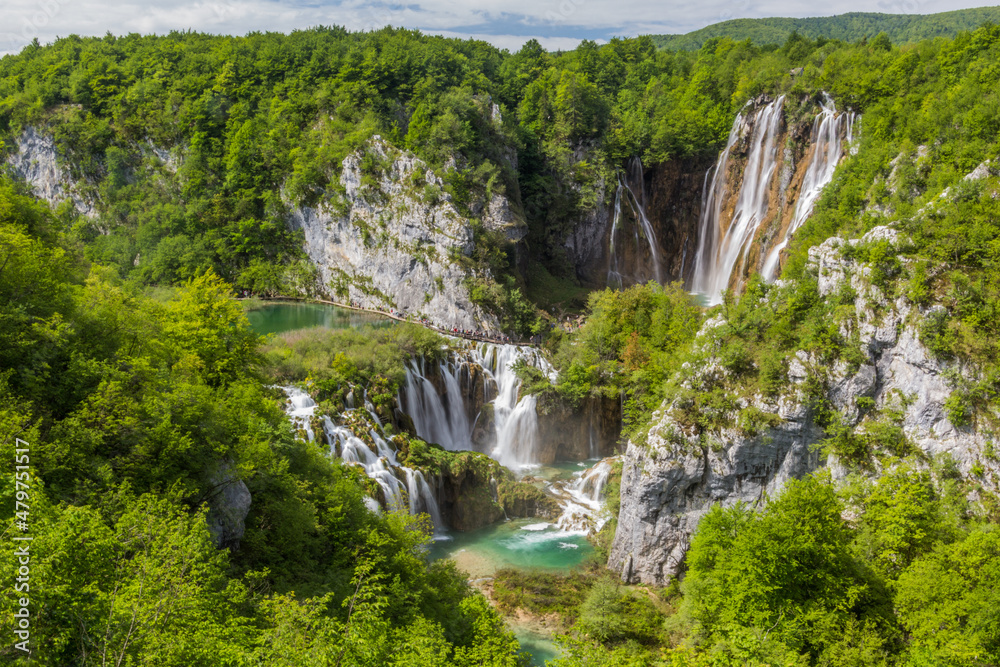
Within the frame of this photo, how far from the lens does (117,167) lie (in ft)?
193

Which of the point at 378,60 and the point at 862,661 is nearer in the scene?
the point at 862,661

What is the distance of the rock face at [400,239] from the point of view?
4625 centimetres

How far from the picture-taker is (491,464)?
95.7 ft

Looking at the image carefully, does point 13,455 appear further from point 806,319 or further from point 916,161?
point 916,161

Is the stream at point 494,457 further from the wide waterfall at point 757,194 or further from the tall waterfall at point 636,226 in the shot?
the tall waterfall at point 636,226

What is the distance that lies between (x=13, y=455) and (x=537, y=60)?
219 ft

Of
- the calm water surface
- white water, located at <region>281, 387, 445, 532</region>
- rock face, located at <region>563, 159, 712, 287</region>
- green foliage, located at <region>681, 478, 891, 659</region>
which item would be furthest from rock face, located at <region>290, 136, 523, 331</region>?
green foliage, located at <region>681, 478, 891, 659</region>

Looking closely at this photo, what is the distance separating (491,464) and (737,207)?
30.9 m

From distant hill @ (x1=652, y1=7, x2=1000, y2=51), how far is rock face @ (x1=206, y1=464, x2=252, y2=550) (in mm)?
94319

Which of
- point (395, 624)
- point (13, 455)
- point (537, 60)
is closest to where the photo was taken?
point (13, 455)

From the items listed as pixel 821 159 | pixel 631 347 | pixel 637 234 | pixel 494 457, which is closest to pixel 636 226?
pixel 637 234

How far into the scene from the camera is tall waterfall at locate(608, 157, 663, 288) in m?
54.9

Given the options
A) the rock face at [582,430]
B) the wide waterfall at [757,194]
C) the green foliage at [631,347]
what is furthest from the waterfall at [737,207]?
the rock face at [582,430]

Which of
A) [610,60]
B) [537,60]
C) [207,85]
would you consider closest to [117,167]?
[207,85]
